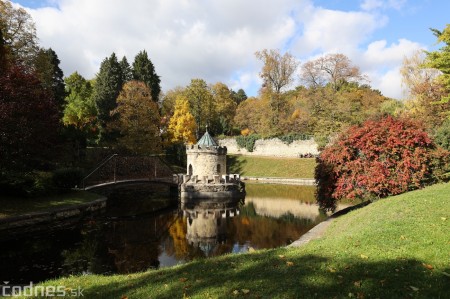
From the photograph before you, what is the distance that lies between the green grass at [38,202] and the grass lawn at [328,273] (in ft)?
37.4

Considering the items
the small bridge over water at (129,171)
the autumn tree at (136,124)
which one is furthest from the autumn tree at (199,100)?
the small bridge over water at (129,171)

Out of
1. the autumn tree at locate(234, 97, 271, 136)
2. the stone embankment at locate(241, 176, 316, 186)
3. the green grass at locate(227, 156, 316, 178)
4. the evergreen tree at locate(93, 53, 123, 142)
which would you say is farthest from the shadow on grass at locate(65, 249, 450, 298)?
the autumn tree at locate(234, 97, 271, 136)

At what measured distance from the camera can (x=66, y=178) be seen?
72.1ft

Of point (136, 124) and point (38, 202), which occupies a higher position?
point (136, 124)

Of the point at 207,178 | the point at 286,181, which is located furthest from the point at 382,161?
the point at 286,181

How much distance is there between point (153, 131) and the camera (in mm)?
35656

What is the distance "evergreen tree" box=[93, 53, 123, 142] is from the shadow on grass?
36.8 metres

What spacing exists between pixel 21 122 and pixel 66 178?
6.71m

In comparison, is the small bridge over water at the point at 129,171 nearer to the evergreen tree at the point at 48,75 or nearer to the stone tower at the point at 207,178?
the stone tower at the point at 207,178

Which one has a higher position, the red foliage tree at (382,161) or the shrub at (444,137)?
the shrub at (444,137)

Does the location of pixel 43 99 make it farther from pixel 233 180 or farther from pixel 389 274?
pixel 389 274

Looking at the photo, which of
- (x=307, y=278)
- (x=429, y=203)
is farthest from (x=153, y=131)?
(x=307, y=278)

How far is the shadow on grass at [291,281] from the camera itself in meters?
5.47

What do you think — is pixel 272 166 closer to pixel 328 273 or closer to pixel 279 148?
pixel 279 148
